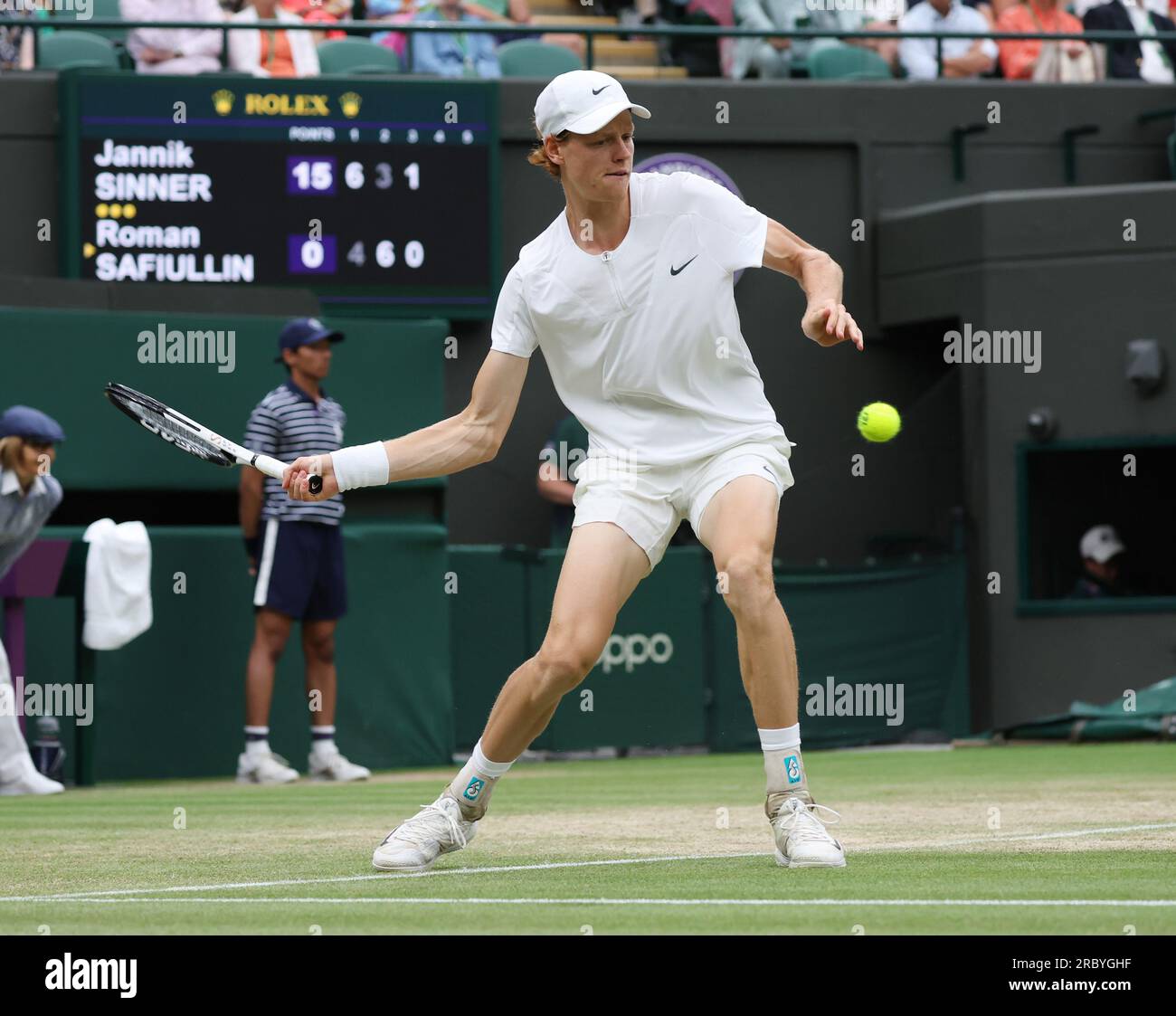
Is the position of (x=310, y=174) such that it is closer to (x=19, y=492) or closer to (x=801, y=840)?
(x=19, y=492)

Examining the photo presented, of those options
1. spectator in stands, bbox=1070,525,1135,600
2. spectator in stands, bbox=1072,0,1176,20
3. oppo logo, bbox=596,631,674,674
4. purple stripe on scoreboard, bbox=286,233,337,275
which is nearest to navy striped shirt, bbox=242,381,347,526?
oppo logo, bbox=596,631,674,674

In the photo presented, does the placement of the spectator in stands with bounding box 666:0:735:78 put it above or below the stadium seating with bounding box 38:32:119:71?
above

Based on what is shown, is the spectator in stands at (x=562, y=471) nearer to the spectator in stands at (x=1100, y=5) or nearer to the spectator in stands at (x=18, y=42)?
the spectator in stands at (x=18, y=42)

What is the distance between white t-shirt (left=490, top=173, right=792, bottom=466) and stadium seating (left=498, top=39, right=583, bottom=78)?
410 inches

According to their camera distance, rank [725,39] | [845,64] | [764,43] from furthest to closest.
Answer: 1. [845,64]
2. [725,39]
3. [764,43]

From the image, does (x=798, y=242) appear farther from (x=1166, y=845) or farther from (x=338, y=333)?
(x=338, y=333)

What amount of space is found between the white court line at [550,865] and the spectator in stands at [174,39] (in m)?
9.93

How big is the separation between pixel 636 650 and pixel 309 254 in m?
3.58

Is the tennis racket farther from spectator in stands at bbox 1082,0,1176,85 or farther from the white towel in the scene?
spectator in stands at bbox 1082,0,1176,85

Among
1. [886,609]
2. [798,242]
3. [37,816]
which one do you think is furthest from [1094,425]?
[798,242]

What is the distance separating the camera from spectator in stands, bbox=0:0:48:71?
50.6ft

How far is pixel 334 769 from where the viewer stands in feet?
38.9

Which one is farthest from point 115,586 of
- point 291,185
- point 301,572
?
point 291,185

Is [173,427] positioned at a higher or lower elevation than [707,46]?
A: lower
